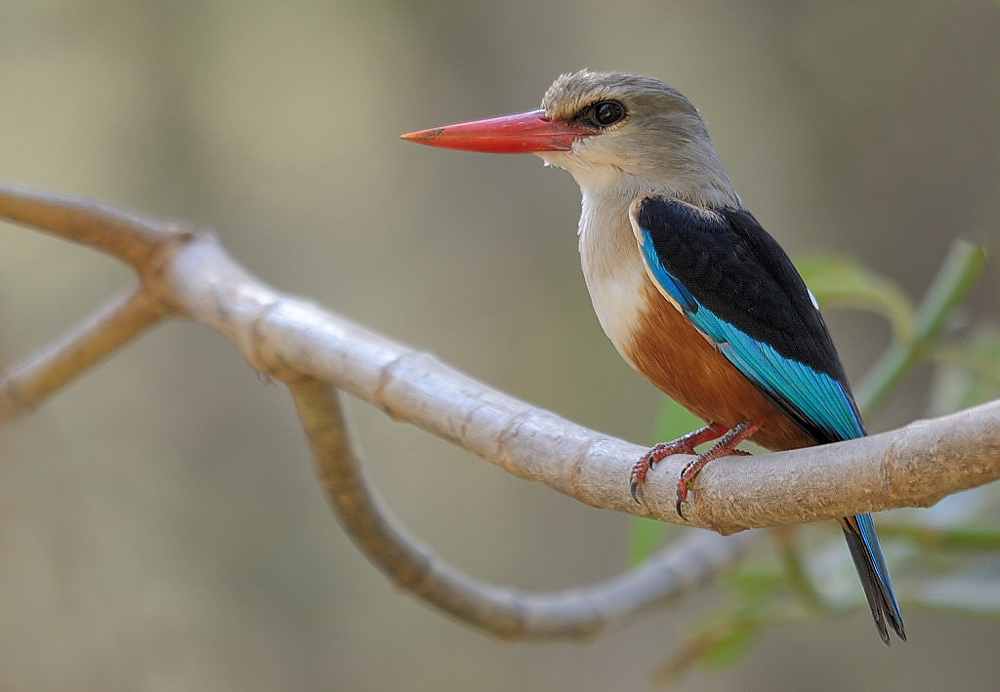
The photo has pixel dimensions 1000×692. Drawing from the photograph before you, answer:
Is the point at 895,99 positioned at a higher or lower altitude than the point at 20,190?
lower

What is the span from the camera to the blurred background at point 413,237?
11.7 ft

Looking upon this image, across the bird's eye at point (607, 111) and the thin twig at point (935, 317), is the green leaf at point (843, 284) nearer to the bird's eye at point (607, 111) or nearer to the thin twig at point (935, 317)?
the thin twig at point (935, 317)

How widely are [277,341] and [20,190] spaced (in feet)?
1.52

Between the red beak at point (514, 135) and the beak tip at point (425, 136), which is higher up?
the beak tip at point (425, 136)

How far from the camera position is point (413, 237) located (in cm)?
416

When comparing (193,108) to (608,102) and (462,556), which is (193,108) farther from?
(608,102)

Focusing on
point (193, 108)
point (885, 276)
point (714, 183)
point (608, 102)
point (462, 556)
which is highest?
point (608, 102)

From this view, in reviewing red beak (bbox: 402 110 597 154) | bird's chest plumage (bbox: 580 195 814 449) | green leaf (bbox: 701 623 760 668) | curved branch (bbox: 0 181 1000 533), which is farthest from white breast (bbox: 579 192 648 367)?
green leaf (bbox: 701 623 760 668)

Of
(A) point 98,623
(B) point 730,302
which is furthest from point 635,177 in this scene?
(A) point 98,623

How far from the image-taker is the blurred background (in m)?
3.57

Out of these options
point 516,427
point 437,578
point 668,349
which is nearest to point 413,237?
point 437,578

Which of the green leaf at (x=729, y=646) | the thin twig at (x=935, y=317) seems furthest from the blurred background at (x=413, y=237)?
the thin twig at (x=935, y=317)

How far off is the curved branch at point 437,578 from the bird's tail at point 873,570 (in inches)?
22.5

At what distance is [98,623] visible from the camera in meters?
0.90
